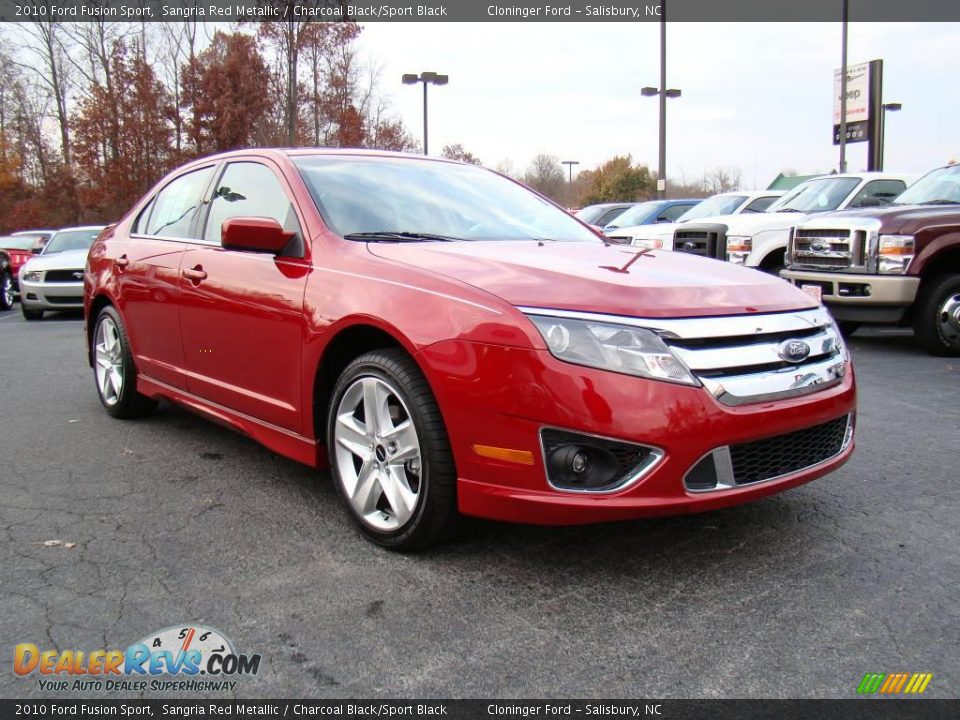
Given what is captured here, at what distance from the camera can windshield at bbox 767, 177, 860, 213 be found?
1079cm

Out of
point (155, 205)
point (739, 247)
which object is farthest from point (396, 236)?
point (739, 247)

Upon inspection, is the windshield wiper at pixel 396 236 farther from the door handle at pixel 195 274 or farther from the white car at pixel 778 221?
the white car at pixel 778 221

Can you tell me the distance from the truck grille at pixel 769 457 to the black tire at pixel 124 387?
3.70 metres

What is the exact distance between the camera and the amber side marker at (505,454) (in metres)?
2.60

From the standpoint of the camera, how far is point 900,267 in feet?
24.9

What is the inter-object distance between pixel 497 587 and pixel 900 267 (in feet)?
21.2

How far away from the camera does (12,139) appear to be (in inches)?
1582

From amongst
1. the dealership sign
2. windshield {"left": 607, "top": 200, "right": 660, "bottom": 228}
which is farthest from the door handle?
the dealership sign

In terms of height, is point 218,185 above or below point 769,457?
above

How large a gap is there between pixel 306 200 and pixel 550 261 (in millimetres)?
1204

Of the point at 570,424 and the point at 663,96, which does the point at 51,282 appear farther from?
the point at 663,96

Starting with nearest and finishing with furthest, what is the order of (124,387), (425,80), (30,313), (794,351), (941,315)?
(794,351)
(124,387)
(941,315)
(30,313)
(425,80)

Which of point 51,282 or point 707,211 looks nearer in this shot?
point 51,282
